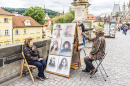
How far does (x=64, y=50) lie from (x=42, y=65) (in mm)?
881

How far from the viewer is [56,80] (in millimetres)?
4297

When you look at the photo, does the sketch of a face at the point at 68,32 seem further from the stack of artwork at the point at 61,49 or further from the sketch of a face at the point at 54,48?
the sketch of a face at the point at 54,48

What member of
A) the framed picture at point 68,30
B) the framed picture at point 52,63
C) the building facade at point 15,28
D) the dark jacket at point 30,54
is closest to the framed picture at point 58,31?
the framed picture at point 68,30

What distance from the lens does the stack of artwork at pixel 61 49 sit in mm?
4621

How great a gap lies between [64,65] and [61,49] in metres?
0.55

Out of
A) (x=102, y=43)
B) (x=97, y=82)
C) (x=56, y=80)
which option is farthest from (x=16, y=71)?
(x=102, y=43)

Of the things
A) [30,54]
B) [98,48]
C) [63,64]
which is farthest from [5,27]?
[98,48]

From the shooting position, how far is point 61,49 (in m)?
4.79

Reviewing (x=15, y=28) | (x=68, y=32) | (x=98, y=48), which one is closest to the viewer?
(x=98, y=48)

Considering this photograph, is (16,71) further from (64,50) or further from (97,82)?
(97,82)

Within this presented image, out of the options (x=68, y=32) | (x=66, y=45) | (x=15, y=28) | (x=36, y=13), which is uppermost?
(x=36, y=13)

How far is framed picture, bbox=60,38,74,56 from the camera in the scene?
182 inches

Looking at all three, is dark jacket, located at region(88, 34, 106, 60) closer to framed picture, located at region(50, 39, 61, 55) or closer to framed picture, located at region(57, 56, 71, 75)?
framed picture, located at region(57, 56, 71, 75)

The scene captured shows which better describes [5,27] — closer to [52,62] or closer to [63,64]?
[52,62]
